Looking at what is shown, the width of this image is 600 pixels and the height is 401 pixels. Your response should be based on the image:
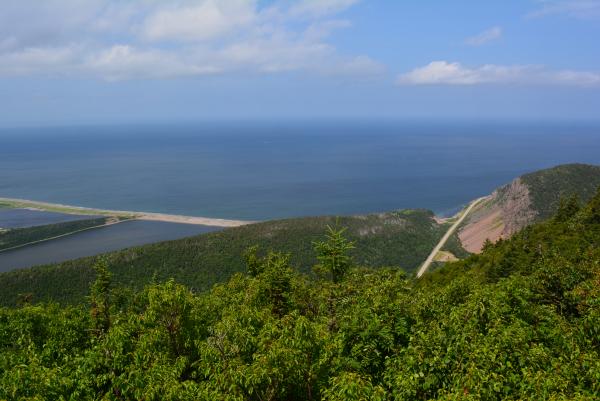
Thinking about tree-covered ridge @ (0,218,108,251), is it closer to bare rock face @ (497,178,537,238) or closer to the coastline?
the coastline

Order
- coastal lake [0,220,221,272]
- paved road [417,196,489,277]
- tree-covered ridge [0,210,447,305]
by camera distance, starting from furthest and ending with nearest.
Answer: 1. coastal lake [0,220,221,272]
2. paved road [417,196,489,277]
3. tree-covered ridge [0,210,447,305]

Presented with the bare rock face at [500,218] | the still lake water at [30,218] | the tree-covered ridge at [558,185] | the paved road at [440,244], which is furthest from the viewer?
the still lake water at [30,218]

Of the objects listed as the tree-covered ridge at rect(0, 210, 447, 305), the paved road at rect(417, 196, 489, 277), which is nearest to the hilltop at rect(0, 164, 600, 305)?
the tree-covered ridge at rect(0, 210, 447, 305)

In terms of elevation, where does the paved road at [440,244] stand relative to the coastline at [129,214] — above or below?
below

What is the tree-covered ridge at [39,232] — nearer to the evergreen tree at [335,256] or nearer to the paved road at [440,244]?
the paved road at [440,244]

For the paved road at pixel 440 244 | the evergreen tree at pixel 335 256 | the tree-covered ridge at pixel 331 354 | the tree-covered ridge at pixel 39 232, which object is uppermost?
the tree-covered ridge at pixel 331 354

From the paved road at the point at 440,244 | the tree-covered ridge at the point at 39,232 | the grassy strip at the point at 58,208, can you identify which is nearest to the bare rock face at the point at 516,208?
the paved road at the point at 440,244

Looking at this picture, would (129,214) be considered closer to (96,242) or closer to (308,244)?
(96,242)
